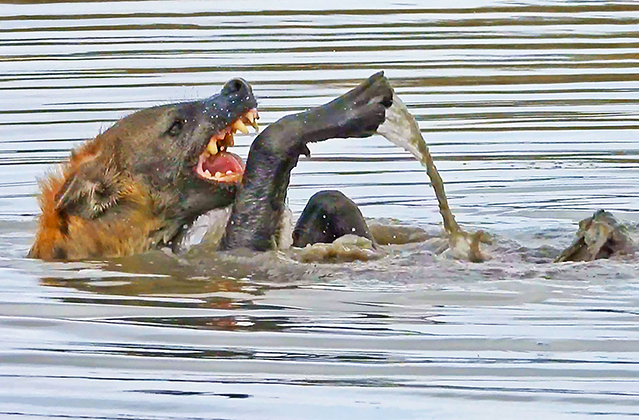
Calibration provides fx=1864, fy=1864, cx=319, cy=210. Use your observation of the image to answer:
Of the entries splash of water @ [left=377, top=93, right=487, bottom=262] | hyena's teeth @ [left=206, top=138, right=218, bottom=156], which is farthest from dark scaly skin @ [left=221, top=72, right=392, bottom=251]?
hyena's teeth @ [left=206, top=138, right=218, bottom=156]

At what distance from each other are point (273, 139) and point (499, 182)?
309 centimetres

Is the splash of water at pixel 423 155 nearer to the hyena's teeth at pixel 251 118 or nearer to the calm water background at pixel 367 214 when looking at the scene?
the calm water background at pixel 367 214

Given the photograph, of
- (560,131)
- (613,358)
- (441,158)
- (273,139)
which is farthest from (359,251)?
(560,131)

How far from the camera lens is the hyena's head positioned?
364 inches

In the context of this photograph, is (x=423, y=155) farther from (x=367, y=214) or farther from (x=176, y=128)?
(x=367, y=214)

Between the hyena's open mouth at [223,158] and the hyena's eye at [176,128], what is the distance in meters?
0.18

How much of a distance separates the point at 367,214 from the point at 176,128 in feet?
5.86

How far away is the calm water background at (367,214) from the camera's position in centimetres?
676

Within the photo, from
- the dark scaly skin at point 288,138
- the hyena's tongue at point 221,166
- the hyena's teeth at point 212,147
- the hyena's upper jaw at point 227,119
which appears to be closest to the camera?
the dark scaly skin at point 288,138

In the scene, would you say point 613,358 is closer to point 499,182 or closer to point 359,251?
point 359,251

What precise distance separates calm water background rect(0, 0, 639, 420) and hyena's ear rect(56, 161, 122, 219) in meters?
0.28

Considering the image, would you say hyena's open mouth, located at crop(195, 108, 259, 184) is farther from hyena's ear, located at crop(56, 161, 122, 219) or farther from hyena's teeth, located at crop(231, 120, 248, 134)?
hyena's ear, located at crop(56, 161, 122, 219)

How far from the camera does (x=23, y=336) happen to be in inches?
307

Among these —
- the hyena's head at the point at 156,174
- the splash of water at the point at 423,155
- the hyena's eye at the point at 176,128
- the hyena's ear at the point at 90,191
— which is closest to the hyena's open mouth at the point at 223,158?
the hyena's head at the point at 156,174
